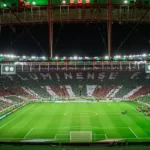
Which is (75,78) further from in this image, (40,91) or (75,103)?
(75,103)

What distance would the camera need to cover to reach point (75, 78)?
65.3 m

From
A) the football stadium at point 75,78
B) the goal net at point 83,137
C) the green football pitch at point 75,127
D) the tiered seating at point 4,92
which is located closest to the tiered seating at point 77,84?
the football stadium at point 75,78

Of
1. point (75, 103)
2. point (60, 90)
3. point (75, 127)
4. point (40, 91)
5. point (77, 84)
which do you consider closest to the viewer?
point (75, 127)

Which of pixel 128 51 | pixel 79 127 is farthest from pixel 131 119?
pixel 128 51

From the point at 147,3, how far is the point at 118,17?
3612 mm

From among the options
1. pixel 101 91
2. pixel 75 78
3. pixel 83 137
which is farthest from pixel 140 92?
pixel 83 137

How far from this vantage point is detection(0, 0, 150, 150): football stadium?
18.3 m

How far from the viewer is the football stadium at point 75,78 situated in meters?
18.3

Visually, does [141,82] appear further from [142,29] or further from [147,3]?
[147,3]

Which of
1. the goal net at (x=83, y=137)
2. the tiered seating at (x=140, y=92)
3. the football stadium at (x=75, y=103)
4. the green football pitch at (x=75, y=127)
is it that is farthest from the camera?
the tiered seating at (x=140, y=92)

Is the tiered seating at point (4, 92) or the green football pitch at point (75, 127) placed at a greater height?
the tiered seating at point (4, 92)

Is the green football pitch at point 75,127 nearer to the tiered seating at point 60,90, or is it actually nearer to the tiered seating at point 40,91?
the tiered seating at point 40,91

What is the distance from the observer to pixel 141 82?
199 ft

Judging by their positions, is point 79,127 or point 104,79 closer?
point 79,127
